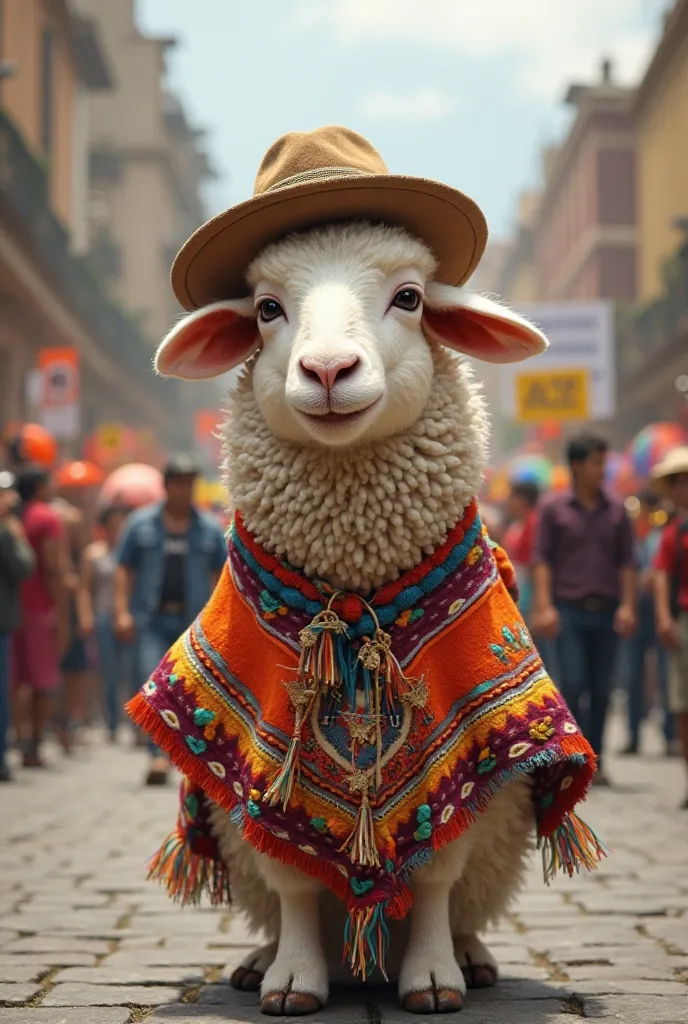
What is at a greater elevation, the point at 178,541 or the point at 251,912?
the point at 178,541

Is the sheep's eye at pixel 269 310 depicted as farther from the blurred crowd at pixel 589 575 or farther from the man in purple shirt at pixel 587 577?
the man in purple shirt at pixel 587 577

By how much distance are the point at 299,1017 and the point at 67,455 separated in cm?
2981

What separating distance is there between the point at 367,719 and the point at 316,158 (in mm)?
1420

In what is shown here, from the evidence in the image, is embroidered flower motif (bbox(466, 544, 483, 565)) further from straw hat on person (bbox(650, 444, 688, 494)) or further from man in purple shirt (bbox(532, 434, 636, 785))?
man in purple shirt (bbox(532, 434, 636, 785))

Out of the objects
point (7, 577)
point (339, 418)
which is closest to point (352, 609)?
point (339, 418)

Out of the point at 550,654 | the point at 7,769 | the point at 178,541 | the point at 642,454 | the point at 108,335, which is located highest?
the point at 108,335

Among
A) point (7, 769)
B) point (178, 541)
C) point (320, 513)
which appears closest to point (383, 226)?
point (320, 513)

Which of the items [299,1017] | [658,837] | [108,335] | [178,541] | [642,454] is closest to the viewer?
[299,1017]

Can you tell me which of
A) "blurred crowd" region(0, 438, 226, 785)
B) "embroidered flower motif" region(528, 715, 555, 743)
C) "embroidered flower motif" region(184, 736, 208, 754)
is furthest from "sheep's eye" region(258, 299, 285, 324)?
"blurred crowd" region(0, 438, 226, 785)

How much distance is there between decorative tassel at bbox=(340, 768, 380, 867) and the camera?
3.42m

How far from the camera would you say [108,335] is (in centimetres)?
3241

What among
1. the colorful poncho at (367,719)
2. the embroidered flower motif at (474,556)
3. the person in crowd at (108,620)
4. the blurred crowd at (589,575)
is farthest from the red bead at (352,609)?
the person in crowd at (108,620)

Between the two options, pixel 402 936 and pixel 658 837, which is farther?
pixel 658 837

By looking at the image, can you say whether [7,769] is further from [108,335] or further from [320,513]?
[108,335]
